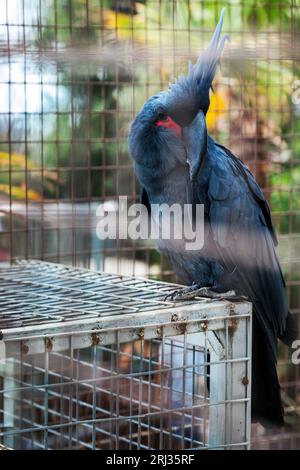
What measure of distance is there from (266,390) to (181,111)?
0.52m

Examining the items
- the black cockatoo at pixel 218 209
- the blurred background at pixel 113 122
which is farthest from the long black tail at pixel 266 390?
the blurred background at pixel 113 122

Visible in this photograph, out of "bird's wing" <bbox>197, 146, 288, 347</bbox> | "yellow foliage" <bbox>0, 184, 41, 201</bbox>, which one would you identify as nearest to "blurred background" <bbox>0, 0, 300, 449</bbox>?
"yellow foliage" <bbox>0, 184, 41, 201</bbox>

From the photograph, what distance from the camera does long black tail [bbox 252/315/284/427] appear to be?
1.31 meters

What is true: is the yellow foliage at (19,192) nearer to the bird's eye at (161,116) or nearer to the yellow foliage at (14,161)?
the yellow foliage at (14,161)

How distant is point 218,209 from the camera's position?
1.40 m

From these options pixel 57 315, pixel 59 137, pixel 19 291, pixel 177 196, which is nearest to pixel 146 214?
pixel 177 196

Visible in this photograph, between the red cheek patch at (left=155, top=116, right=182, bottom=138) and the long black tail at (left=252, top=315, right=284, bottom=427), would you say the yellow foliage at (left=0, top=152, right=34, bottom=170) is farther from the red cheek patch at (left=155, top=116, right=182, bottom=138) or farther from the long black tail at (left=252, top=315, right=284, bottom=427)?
the long black tail at (left=252, top=315, right=284, bottom=427)

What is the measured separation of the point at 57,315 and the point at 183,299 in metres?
0.22

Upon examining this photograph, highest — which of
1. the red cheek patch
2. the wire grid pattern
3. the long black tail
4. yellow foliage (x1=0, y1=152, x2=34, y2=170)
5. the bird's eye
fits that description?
the bird's eye

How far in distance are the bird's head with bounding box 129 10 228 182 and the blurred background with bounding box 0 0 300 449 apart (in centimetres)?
14

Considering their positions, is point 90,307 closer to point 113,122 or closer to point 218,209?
point 218,209

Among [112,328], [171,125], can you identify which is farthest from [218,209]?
[112,328]

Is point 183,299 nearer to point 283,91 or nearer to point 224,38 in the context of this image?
point 224,38

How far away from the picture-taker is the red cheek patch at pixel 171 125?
1388 millimetres
